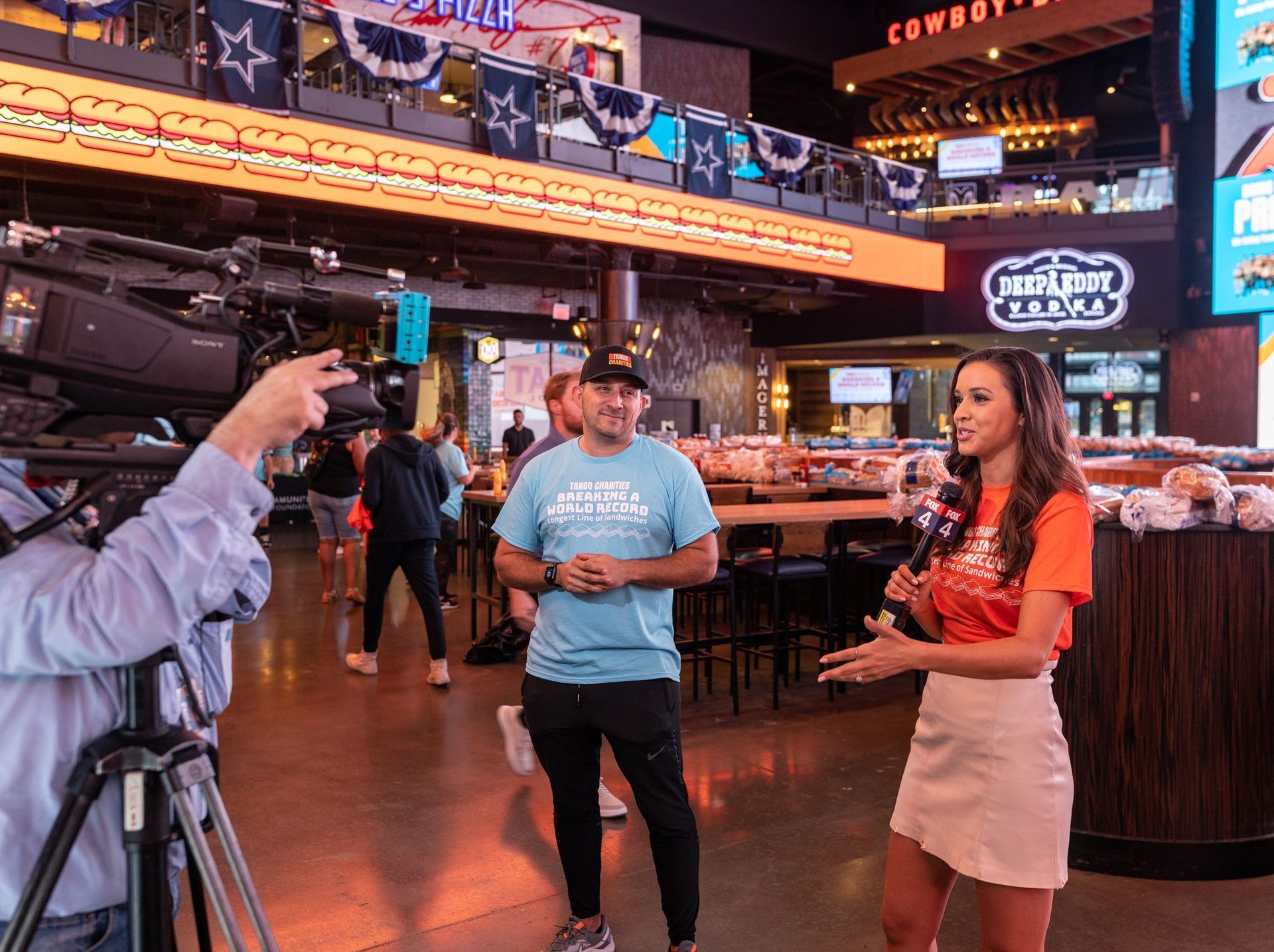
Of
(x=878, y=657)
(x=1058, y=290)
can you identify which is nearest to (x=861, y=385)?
(x=1058, y=290)

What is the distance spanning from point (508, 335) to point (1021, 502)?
1465 centimetres

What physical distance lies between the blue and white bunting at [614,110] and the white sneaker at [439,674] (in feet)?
26.3

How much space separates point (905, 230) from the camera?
1598cm

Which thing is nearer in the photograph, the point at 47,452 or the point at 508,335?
the point at 47,452

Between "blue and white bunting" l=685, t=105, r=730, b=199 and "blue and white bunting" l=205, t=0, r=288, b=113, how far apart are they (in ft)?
17.5

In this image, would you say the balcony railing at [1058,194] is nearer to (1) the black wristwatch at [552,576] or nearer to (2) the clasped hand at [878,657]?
(1) the black wristwatch at [552,576]

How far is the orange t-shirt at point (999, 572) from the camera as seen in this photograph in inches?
69.7

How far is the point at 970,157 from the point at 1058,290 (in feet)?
9.50

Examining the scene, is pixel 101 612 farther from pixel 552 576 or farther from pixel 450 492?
pixel 450 492

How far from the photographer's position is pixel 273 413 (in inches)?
46.9

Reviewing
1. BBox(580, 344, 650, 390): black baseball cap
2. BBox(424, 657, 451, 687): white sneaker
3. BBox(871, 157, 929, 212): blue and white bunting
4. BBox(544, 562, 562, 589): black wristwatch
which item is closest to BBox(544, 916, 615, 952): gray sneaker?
BBox(544, 562, 562, 589): black wristwatch

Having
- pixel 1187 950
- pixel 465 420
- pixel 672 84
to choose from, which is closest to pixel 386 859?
pixel 1187 950

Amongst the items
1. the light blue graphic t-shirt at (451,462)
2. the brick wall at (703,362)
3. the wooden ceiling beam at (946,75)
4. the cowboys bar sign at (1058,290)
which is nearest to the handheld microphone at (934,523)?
the light blue graphic t-shirt at (451,462)

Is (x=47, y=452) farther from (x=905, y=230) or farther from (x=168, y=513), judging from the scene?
(x=905, y=230)
